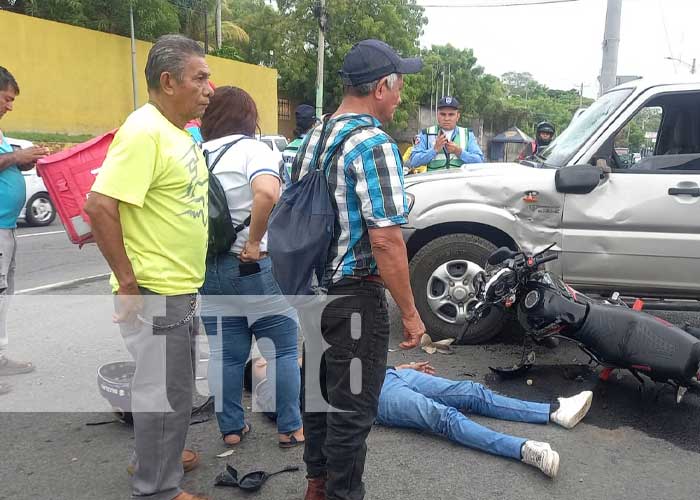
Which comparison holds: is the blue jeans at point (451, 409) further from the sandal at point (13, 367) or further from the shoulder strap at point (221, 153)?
the sandal at point (13, 367)

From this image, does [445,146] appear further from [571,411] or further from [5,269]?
[5,269]

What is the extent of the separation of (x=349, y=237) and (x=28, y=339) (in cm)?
383

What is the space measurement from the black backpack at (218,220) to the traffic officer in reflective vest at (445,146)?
3194 millimetres

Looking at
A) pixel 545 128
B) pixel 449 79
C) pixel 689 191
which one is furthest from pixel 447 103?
pixel 449 79

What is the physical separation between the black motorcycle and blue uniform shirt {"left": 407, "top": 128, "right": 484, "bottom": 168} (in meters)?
2.13

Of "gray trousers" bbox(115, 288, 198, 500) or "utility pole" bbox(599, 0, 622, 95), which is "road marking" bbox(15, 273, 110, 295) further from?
"utility pole" bbox(599, 0, 622, 95)

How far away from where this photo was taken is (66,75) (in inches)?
786

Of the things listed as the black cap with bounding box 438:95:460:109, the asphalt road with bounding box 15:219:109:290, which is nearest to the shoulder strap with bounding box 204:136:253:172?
the black cap with bounding box 438:95:460:109

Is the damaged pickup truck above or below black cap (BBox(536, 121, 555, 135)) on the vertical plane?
below

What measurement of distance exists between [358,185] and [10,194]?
110 inches

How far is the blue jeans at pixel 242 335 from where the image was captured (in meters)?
3.15

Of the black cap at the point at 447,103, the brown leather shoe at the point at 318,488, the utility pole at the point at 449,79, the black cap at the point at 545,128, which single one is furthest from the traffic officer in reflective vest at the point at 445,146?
the utility pole at the point at 449,79

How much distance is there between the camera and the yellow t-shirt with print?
2.27 m

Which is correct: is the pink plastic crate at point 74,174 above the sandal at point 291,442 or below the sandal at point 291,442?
above
